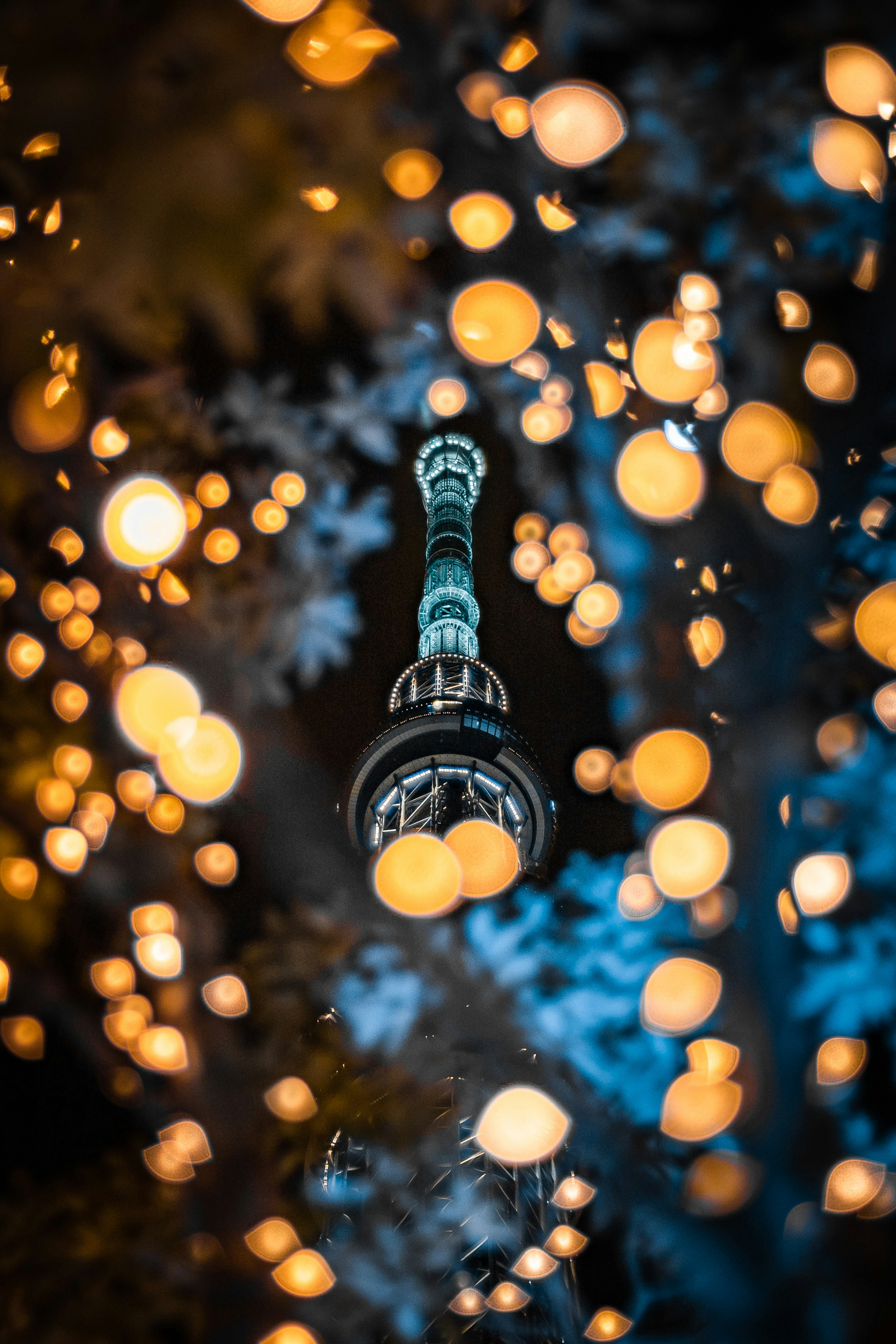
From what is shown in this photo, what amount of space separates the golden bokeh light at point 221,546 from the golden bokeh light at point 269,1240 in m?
3.09

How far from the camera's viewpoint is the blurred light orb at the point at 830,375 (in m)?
1.72

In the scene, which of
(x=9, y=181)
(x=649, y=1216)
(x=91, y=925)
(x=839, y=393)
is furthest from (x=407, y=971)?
(x=9, y=181)

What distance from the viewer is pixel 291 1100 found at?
7.32ft

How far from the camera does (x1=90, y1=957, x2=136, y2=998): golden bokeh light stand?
246 centimetres

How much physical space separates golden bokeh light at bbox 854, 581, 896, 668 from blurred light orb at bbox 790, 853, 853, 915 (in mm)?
516

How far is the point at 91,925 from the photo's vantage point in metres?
2.92

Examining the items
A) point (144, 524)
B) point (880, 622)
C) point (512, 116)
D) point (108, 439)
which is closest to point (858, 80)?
point (512, 116)

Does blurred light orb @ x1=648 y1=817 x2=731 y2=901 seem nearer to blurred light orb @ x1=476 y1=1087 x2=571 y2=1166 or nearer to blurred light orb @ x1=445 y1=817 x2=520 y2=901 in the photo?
blurred light orb @ x1=476 y1=1087 x2=571 y2=1166

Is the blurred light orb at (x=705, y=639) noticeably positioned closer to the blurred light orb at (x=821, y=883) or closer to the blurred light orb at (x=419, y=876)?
the blurred light orb at (x=821, y=883)

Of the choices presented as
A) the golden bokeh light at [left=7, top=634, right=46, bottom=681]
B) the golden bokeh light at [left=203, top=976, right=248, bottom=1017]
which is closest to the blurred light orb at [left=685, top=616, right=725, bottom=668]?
the golden bokeh light at [left=203, top=976, right=248, bottom=1017]

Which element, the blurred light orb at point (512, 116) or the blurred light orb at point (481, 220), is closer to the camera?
the blurred light orb at point (512, 116)

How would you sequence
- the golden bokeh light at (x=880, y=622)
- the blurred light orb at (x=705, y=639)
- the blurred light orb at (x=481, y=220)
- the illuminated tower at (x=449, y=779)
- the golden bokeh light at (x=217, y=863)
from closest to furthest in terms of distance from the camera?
the golden bokeh light at (x=880, y=622)
the blurred light orb at (x=705, y=639)
the blurred light orb at (x=481, y=220)
the golden bokeh light at (x=217, y=863)
the illuminated tower at (x=449, y=779)

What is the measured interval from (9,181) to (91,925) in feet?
8.06

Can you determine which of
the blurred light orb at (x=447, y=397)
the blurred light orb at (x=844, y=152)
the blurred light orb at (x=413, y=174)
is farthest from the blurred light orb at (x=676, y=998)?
the blurred light orb at (x=447, y=397)
